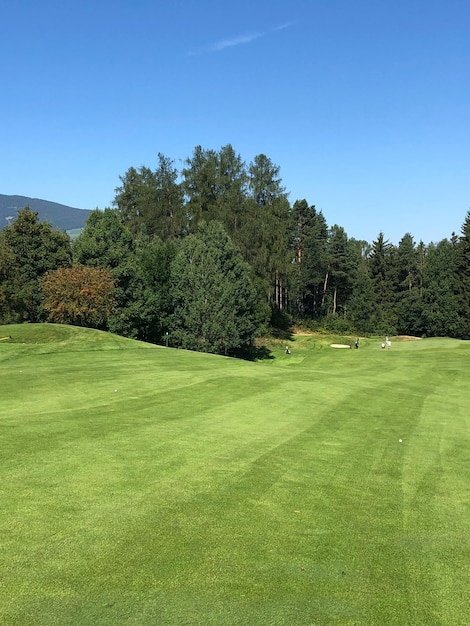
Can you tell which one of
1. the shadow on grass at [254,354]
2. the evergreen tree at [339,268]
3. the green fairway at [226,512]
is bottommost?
the shadow on grass at [254,354]

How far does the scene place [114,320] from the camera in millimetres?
52469

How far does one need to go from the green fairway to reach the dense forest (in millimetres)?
34837

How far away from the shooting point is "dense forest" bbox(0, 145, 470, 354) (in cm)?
5284

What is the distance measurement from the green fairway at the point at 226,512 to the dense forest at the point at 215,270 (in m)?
34.8

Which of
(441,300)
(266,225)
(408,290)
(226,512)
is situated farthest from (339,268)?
(226,512)

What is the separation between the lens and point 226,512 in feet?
25.7

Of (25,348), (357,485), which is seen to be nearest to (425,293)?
(25,348)

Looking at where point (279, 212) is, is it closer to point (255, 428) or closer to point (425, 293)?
point (425, 293)

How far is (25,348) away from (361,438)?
2450 cm

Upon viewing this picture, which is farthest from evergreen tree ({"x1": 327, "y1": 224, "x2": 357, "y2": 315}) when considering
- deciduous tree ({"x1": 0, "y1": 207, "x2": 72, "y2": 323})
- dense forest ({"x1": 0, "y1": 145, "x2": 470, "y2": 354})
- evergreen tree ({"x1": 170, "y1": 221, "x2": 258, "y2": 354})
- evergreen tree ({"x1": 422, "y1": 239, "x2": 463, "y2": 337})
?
deciduous tree ({"x1": 0, "y1": 207, "x2": 72, "y2": 323})

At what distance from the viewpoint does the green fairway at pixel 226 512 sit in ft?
17.7

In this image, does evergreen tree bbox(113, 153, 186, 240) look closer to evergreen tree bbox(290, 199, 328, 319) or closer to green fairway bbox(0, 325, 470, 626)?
evergreen tree bbox(290, 199, 328, 319)

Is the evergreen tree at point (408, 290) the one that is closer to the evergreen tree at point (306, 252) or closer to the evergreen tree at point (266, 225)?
the evergreen tree at point (306, 252)

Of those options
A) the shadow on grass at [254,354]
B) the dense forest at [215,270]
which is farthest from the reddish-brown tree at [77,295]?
the shadow on grass at [254,354]
